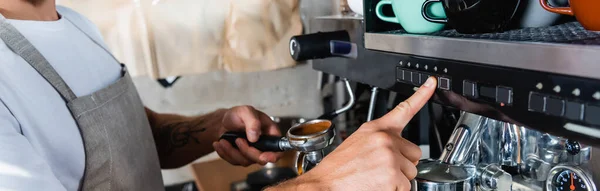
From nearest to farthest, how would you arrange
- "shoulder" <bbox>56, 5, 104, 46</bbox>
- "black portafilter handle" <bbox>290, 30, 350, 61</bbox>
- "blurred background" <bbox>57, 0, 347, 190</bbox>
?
"black portafilter handle" <bbox>290, 30, 350, 61</bbox>
"shoulder" <bbox>56, 5, 104, 46</bbox>
"blurred background" <bbox>57, 0, 347, 190</bbox>

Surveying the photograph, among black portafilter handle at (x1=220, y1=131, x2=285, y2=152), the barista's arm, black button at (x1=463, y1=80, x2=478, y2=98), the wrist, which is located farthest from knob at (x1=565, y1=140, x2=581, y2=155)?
the barista's arm

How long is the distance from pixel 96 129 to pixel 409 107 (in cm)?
49

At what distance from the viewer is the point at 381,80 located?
26.5 inches

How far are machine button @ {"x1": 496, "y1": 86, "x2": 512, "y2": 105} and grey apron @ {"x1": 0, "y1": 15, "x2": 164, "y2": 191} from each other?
587 mm

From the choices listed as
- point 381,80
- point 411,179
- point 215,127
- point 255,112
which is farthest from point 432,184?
point 215,127

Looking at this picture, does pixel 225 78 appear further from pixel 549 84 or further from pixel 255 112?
pixel 549 84

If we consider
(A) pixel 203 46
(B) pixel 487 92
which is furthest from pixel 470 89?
(A) pixel 203 46

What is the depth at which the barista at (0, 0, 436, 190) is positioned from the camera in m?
0.54

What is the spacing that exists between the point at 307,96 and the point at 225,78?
27 cm

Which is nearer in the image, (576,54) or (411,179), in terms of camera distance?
(576,54)

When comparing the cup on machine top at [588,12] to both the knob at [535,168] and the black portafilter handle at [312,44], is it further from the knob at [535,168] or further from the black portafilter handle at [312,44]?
the black portafilter handle at [312,44]

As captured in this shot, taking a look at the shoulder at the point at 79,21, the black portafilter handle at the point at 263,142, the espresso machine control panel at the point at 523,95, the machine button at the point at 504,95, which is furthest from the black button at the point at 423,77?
the shoulder at the point at 79,21

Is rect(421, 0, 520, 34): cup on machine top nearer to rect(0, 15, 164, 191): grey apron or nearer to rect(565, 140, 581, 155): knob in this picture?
rect(565, 140, 581, 155): knob

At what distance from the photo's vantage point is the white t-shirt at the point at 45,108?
57 centimetres
